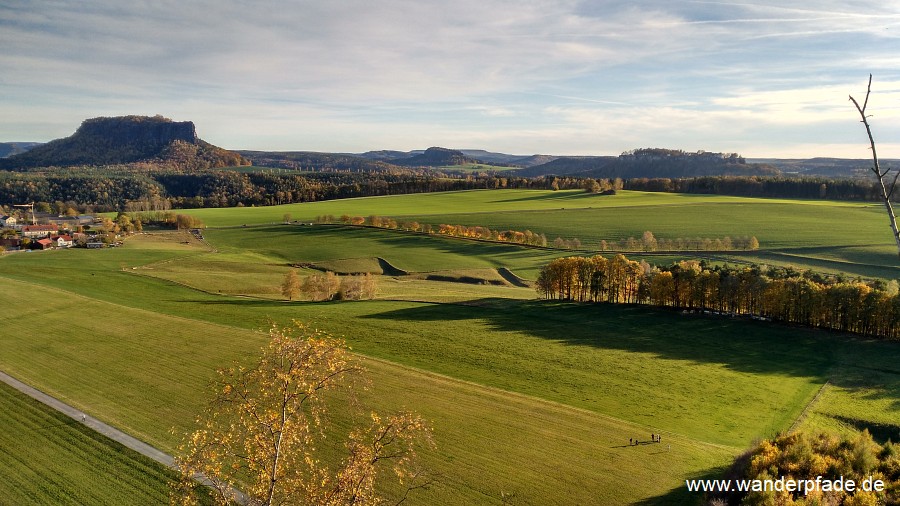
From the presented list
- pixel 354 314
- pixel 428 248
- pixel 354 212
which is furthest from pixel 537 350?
pixel 354 212

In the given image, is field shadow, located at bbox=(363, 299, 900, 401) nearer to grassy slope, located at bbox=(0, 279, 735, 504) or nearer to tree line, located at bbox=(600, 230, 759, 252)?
grassy slope, located at bbox=(0, 279, 735, 504)

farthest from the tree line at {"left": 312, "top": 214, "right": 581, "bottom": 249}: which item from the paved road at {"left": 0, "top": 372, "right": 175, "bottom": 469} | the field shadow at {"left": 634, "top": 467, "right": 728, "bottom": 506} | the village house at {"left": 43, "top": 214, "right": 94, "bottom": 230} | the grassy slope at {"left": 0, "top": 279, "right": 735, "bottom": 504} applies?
the paved road at {"left": 0, "top": 372, "right": 175, "bottom": 469}

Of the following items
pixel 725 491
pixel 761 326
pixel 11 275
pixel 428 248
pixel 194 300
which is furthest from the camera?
pixel 428 248

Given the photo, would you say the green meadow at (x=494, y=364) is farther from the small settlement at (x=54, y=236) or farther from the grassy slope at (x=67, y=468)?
the small settlement at (x=54, y=236)

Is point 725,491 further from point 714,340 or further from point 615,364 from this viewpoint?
point 714,340

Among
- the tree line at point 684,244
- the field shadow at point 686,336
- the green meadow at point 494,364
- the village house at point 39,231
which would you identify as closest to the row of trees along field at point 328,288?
the green meadow at point 494,364

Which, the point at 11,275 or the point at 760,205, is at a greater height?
the point at 760,205
